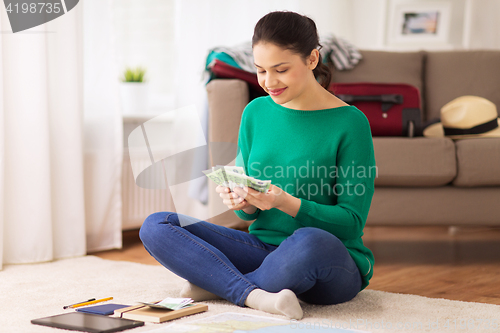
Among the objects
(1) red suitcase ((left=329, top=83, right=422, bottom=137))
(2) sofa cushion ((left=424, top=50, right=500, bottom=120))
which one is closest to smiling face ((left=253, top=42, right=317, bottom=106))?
(1) red suitcase ((left=329, top=83, right=422, bottom=137))

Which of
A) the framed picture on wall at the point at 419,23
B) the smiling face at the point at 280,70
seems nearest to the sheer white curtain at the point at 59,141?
the smiling face at the point at 280,70

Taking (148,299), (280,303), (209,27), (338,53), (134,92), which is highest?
(209,27)

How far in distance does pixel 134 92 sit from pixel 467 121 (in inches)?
63.5

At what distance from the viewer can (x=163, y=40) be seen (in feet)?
9.89

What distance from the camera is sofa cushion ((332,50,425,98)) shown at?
8.23 ft

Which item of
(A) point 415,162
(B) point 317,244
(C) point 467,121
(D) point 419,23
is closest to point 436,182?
(A) point 415,162

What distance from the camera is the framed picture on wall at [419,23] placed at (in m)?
3.22

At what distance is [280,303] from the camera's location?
3.71 feet

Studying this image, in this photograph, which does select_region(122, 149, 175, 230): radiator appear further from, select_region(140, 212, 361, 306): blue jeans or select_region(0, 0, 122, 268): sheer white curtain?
select_region(140, 212, 361, 306): blue jeans

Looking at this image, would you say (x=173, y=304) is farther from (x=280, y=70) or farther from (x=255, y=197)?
(x=280, y=70)

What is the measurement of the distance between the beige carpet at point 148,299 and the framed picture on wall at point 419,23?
87.1 inches

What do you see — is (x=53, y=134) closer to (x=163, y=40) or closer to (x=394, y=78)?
(x=163, y=40)

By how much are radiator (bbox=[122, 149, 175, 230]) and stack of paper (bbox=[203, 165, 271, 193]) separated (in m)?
1.34

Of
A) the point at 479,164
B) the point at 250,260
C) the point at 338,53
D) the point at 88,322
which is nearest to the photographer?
the point at 88,322
